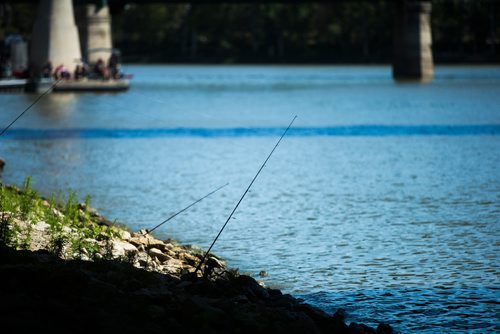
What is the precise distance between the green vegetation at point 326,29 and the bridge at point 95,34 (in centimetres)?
4479

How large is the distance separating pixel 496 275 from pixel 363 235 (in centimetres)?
412

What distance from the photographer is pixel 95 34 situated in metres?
96.7

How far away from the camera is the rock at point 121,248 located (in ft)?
46.7

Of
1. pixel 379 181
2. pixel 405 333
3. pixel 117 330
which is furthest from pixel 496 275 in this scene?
pixel 379 181

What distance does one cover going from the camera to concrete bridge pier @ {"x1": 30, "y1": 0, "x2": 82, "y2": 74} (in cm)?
7438

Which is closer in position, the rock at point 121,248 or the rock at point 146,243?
the rock at point 121,248

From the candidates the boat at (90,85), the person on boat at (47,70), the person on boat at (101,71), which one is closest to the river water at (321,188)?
the person on boat at (47,70)

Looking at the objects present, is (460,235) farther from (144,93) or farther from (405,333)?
(144,93)

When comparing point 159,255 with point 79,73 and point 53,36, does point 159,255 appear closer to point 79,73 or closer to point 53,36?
point 53,36

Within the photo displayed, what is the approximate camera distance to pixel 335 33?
594 ft

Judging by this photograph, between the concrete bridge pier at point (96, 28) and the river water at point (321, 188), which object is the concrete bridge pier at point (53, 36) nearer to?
the river water at point (321, 188)

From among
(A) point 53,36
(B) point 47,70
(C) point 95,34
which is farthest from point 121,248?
(C) point 95,34

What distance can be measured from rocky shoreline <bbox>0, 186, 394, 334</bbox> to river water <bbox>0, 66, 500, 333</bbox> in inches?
55.1

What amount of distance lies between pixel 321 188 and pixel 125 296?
655 inches
